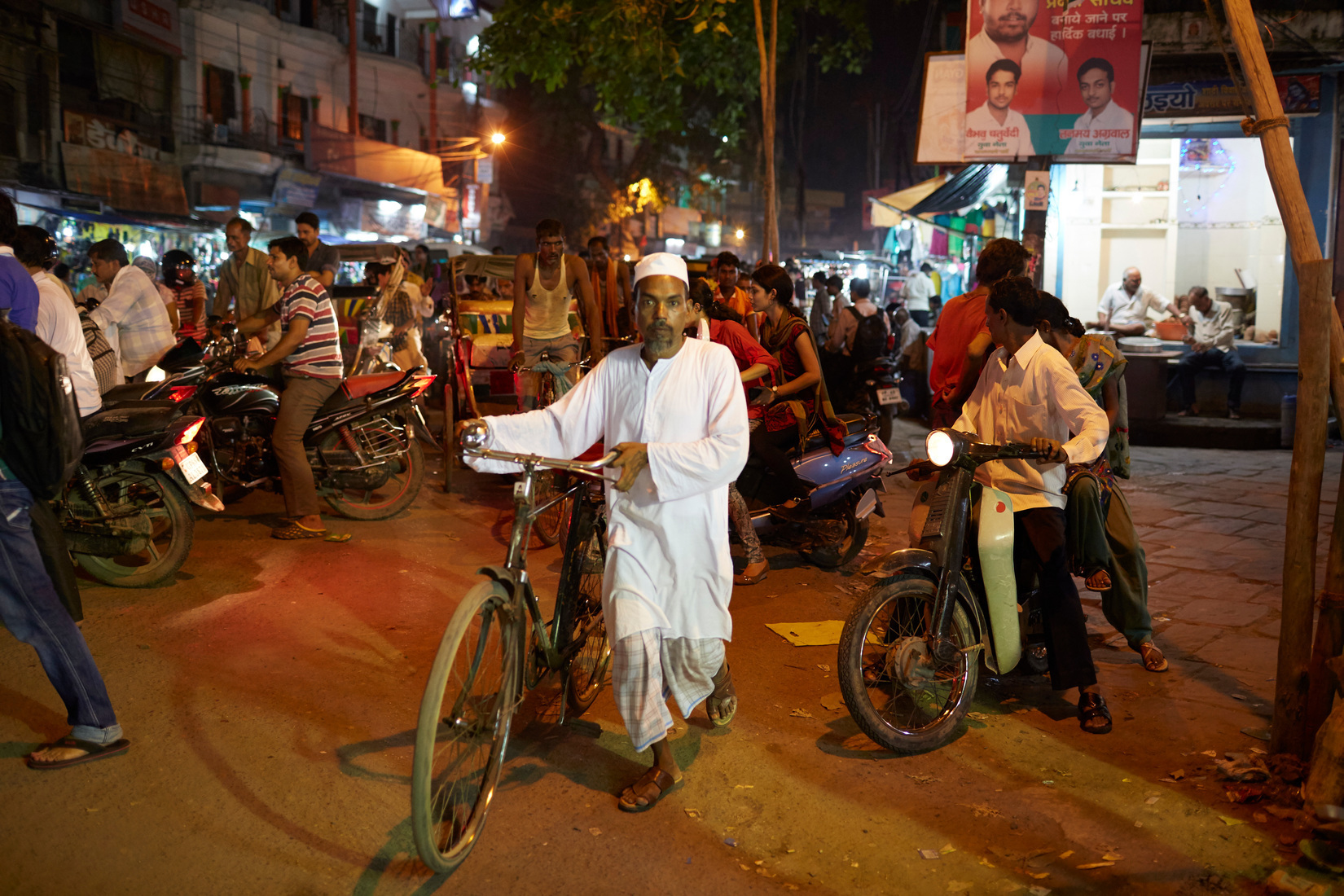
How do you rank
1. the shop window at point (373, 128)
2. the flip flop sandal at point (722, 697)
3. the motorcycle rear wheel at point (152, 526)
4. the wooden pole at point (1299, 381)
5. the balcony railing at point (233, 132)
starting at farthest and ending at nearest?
1. the shop window at point (373, 128)
2. the balcony railing at point (233, 132)
3. the motorcycle rear wheel at point (152, 526)
4. the flip flop sandal at point (722, 697)
5. the wooden pole at point (1299, 381)

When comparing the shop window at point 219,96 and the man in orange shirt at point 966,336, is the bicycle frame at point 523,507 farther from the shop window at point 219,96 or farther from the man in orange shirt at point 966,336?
the shop window at point 219,96

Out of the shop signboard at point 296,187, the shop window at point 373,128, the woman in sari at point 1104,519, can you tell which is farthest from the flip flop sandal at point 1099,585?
the shop window at point 373,128

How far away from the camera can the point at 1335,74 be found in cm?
1305

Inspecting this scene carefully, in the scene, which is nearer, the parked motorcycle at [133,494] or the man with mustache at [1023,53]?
the parked motorcycle at [133,494]

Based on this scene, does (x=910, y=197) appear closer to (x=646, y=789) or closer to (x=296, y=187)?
(x=646, y=789)

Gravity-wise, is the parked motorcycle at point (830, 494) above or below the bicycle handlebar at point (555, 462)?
below

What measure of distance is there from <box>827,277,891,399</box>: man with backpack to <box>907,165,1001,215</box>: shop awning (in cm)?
383

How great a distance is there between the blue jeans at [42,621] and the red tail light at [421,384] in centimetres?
389

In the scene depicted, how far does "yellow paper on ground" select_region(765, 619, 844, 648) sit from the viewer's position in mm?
5332

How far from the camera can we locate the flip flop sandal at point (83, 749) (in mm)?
3641

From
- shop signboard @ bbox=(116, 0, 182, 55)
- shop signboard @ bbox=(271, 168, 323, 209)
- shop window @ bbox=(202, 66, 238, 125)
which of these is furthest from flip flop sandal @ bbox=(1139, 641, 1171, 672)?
shop signboard @ bbox=(271, 168, 323, 209)

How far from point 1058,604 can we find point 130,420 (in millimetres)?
5004

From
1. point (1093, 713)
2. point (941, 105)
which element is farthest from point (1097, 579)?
point (941, 105)

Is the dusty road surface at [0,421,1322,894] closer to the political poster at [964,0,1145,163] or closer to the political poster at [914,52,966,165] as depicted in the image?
the political poster at [964,0,1145,163]
